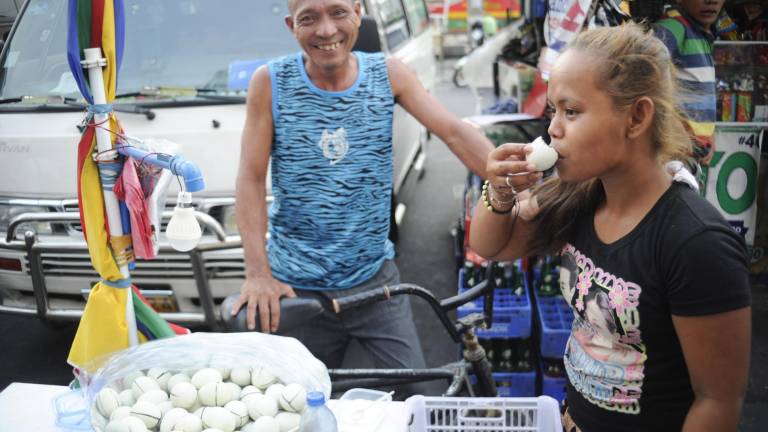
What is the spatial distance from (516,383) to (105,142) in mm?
2458

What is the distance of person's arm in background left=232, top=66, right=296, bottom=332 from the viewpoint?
6.95 feet

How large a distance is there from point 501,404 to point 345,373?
2.61 ft

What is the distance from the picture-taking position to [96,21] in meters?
1.64

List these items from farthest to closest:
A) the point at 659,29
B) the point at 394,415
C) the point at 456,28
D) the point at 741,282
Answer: the point at 456,28 → the point at 659,29 → the point at 394,415 → the point at 741,282

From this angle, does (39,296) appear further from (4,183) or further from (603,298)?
(603,298)

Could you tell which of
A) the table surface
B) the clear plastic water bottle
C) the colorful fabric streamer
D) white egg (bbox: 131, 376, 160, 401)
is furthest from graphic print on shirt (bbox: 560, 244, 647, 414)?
the colorful fabric streamer

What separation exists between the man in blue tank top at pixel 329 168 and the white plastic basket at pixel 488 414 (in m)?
0.66

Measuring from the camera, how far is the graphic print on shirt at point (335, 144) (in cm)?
224

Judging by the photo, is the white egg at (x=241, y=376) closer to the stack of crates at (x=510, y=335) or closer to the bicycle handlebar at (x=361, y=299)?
the bicycle handlebar at (x=361, y=299)

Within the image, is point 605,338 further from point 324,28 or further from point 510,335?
point 510,335

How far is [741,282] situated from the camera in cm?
125

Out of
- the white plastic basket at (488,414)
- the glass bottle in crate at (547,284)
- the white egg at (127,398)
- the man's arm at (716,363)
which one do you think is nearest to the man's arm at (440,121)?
the white plastic basket at (488,414)

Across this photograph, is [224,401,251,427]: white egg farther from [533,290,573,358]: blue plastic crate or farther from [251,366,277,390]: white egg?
[533,290,573,358]: blue plastic crate

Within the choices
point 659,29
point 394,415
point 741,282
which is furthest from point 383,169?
point 659,29
